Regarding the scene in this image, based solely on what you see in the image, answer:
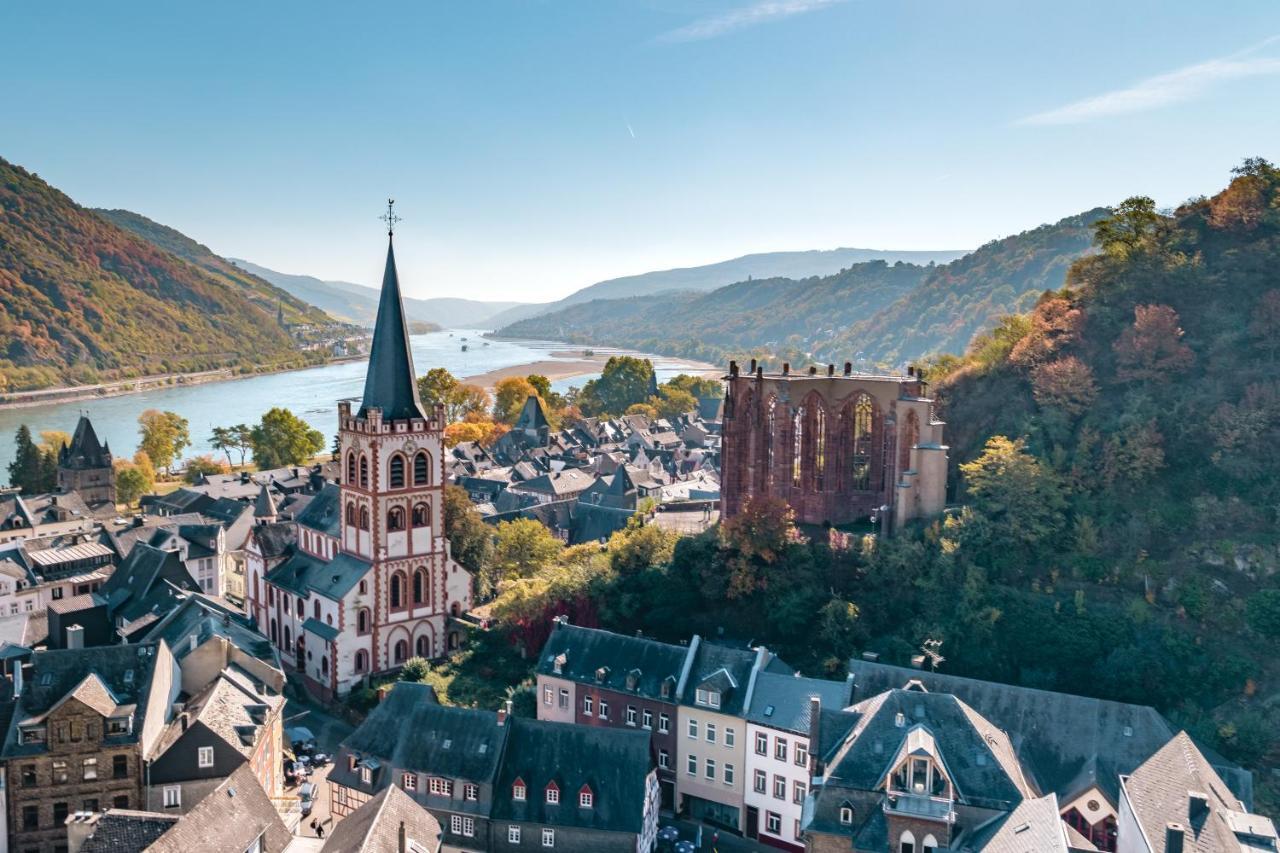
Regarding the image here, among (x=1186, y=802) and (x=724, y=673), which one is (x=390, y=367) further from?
(x=1186, y=802)

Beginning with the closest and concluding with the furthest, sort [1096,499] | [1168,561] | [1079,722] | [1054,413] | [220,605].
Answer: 1. [1079,722]
2. [1168,561]
3. [1096,499]
4. [1054,413]
5. [220,605]

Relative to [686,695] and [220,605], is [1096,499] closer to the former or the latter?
[686,695]

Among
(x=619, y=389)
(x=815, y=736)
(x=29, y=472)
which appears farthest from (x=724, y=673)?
(x=619, y=389)

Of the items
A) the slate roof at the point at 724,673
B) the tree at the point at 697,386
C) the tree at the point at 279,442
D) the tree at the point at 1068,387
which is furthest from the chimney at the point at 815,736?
the tree at the point at 697,386

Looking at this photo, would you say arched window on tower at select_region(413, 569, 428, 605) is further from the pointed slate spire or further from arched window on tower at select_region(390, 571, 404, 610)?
the pointed slate spire

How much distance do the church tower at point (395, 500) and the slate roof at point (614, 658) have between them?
449 inches

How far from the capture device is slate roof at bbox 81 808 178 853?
24.3 m

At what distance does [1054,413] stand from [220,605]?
1675 inches

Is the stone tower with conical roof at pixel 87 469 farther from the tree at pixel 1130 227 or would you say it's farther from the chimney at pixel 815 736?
the tree at pixel 1130 227

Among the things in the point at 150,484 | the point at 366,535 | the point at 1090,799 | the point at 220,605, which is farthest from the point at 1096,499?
the point at 150,484

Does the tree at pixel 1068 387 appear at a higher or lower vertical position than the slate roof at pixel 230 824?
higher

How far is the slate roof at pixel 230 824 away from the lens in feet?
79.5

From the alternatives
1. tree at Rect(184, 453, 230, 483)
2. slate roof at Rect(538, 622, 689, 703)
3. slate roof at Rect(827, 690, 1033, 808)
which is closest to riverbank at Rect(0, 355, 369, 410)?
tree at Rect(184, 453, 230, 483)

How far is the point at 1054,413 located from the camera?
45438 mm
